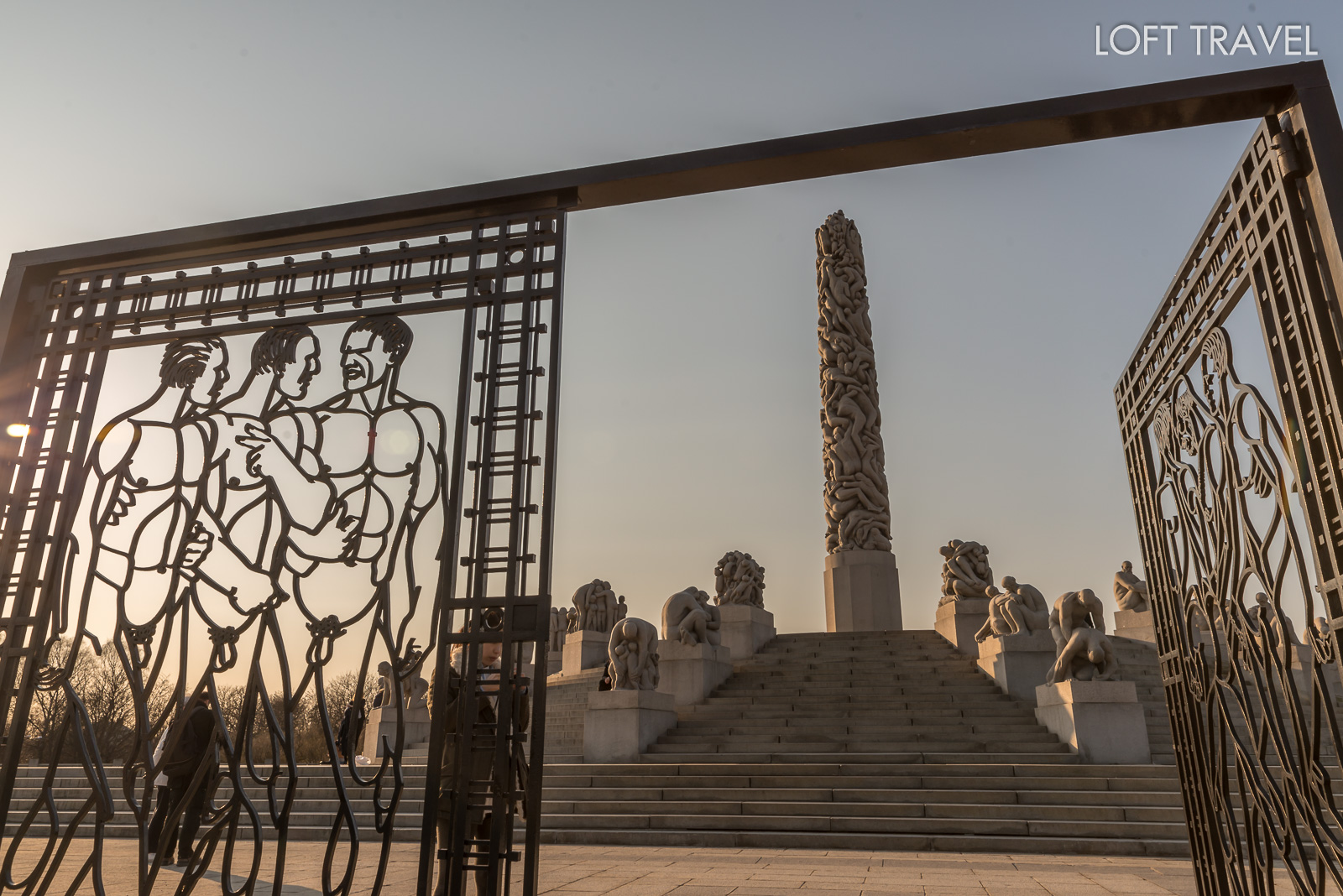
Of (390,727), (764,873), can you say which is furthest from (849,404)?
(764,873)

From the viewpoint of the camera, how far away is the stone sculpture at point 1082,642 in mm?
10320

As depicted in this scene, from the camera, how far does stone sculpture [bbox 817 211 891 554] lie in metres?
20.7

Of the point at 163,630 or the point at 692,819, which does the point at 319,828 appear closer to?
the point at 692,819

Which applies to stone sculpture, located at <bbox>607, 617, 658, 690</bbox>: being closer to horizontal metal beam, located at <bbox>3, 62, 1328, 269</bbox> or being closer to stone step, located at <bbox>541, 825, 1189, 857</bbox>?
stone step, located at <bbox>541, 825, 1189, 857</bbox>

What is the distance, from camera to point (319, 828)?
30.0 ft

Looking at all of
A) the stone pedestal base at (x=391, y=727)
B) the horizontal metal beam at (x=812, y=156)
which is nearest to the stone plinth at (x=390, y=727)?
the stone pedestal base at (x=391, y=727)

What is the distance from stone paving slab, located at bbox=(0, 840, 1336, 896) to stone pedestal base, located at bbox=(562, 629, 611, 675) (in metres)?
8.38

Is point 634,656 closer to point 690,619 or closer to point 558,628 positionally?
point 690,619

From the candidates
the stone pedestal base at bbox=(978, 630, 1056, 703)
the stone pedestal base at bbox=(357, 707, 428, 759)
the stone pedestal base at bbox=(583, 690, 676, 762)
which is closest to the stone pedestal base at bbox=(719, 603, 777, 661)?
the stone pedestal base at bbox=(583, 690, 676, 762)

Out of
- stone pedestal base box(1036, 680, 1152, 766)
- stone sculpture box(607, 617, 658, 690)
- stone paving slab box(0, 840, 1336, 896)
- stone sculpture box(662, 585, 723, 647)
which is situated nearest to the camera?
stone paving slab box(0, 840, 1336, 896)

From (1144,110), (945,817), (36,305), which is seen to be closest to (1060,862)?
(945,817)

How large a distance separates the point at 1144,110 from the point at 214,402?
4.01m

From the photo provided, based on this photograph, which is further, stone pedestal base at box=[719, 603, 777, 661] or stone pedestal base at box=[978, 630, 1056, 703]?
stone pedestal base at box=[719, 603, 777, 661]

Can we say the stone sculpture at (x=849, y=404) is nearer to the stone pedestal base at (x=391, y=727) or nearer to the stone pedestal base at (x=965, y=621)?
the stone pedestal base at (x=965, y=621)
